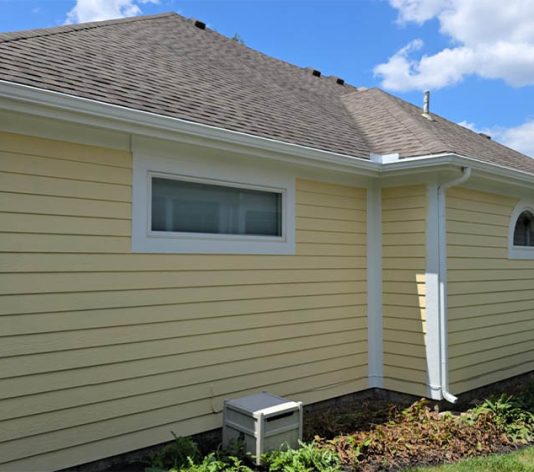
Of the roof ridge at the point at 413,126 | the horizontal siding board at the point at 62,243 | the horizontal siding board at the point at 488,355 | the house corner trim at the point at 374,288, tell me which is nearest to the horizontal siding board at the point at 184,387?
the house corner trim at the point at 374,288

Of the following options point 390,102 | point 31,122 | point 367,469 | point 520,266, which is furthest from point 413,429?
point 390,102

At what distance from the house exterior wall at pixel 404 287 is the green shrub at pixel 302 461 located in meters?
2.00

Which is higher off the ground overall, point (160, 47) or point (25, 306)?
point (160, 47)

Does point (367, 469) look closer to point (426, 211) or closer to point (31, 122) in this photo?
point (426, 211)

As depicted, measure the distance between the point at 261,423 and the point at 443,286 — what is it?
2.75 metres

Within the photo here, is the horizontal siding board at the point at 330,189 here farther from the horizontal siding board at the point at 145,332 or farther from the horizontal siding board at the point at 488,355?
the horizontal siding board at the point at 488,355

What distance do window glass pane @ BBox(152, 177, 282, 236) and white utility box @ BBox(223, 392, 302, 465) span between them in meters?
1.62

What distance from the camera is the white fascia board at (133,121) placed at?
3.24 meters

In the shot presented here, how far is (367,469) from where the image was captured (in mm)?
3965

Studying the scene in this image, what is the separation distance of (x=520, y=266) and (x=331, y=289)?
10.7 feet

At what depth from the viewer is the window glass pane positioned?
14.1ft

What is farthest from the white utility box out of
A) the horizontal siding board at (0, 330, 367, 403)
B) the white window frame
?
the white window frame

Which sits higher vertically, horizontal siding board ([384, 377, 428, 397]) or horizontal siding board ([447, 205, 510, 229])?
horizontal siding board ([447, 205, 510, 229])

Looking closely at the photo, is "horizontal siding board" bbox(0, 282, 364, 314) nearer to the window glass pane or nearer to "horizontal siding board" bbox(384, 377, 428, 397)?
the window glass pane
